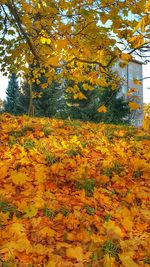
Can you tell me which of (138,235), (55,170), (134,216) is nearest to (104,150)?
(55,170)

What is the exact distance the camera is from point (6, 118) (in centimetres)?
948

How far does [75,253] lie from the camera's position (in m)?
4.07

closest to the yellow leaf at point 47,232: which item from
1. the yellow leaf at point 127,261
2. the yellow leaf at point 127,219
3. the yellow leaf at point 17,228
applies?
the yellow leaf at point 17,228

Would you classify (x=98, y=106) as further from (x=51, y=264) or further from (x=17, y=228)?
(x=51, y=264)

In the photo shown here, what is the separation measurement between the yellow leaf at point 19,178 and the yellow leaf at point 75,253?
1777 millimetres

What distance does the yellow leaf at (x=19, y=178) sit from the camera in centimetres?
562

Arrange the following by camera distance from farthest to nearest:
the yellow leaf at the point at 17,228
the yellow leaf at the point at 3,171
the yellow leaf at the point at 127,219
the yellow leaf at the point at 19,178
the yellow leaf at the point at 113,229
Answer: the yellow leaf at the point at 3,171
the yellow leaf at the point at 19,178
the yellow leaf at the point at 127,219
the yellow leaf at the point at 113,229
the yellow leaf at the point at 17,228

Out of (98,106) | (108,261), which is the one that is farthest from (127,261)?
(98,106)

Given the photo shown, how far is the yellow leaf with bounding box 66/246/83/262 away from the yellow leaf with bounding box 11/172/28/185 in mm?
1777

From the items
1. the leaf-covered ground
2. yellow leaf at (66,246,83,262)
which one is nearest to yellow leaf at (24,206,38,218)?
the leaf-covered ground

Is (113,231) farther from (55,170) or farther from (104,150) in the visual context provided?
(104,150)

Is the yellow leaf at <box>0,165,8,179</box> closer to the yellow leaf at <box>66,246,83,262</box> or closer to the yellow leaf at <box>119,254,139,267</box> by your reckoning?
the yellow leaf at <box>66,246,83,262</box>

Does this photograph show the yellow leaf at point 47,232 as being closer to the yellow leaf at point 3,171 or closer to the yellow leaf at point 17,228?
the yellow leaf at point 17,228

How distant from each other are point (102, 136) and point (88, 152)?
51.4 inches
